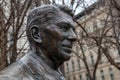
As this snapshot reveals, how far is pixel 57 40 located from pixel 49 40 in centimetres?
5

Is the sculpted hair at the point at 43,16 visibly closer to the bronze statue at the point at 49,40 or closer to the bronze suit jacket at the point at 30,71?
the bronze statue at the point at 49,40

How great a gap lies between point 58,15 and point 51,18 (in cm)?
5

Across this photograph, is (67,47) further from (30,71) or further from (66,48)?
(30,71)

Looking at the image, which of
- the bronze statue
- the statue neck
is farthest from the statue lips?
the statue neck

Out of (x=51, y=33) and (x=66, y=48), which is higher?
(x=51, y=33)

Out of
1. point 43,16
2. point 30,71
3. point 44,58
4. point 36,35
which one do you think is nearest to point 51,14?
point 43,16

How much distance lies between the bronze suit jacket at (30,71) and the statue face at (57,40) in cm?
9

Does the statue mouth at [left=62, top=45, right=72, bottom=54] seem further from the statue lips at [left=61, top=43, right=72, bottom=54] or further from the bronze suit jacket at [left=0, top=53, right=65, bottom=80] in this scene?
the bronze suit jacket at [left=0, top=53, right=65, bottom=80]

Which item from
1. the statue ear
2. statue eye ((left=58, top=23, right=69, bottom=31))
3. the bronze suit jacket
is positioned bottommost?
the bronze suit jacket

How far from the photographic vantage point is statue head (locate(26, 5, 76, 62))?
2199mm

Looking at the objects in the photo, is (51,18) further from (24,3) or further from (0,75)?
(24,3)

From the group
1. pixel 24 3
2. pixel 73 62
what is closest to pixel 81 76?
pixel 73 62

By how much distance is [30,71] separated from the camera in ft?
6.90

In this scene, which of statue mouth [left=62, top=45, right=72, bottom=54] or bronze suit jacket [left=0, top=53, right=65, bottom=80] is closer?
bronze suit jacket [left=0, top=53, right=65, bottom=80]
